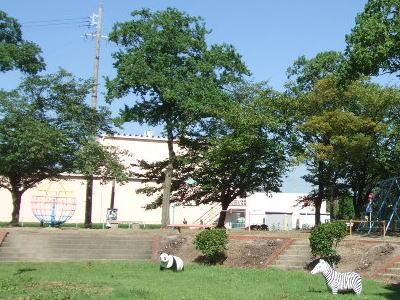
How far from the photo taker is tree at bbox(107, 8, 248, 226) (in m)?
31.4

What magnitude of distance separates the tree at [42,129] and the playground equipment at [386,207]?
15.8m

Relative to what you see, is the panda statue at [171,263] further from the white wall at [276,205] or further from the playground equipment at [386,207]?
the white wall at [276,205]

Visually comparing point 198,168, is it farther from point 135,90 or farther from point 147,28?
point 147,28

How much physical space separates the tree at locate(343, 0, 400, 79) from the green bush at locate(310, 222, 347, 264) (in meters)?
5.32

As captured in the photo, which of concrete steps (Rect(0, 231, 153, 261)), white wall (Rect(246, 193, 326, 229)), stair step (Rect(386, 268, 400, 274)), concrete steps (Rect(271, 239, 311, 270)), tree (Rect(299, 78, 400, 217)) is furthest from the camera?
white wall (Rect(246, 193, 326, 229))

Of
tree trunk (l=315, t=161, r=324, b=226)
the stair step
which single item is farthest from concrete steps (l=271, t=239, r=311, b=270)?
tree trunk (l=315, t=161, r=324, b=226)

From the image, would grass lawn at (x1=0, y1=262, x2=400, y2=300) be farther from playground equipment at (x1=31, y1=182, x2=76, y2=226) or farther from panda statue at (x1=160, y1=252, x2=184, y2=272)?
playground equipment at (x1=31, y1=182, x2=76, y2=226)

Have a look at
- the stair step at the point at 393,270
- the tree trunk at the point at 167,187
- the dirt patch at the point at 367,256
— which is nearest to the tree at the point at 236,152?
the tree trunk at the point at 167,187

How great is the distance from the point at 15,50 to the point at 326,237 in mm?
19386

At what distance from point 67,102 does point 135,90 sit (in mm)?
3861

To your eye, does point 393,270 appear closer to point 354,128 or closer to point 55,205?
point 354,128

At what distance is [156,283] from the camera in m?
16.2

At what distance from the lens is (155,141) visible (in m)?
61.4

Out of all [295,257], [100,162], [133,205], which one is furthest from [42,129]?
[133,205]
